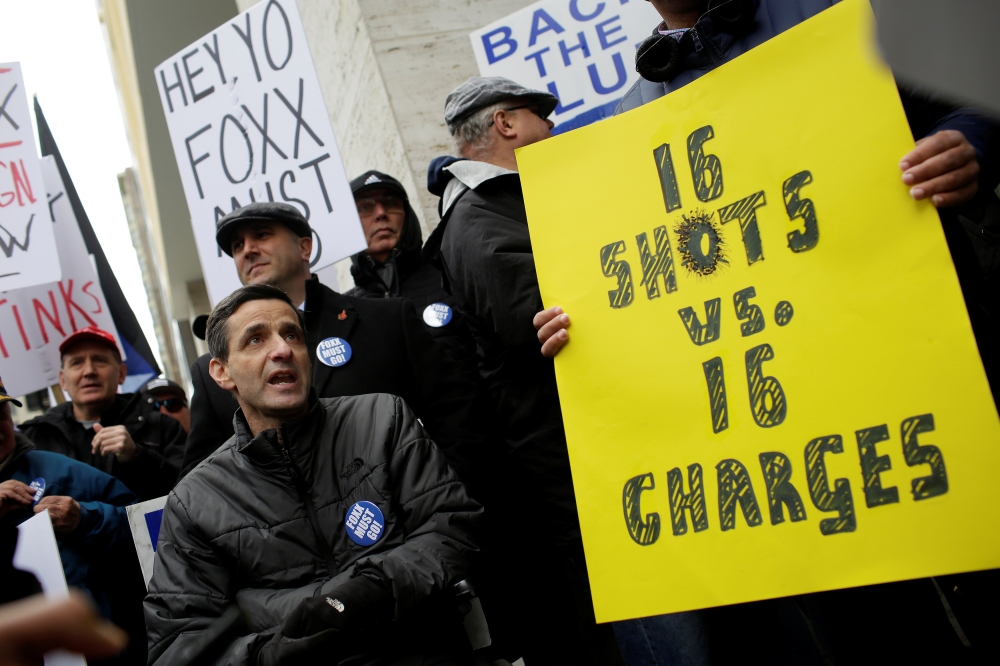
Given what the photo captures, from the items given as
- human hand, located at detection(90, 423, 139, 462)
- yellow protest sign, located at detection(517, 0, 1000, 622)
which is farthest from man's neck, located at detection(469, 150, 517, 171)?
human hand, located at detection(90, 423, 139, 462)

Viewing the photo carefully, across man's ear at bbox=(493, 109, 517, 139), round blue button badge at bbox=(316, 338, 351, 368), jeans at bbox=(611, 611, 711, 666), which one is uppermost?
man's ear at bbox=(493, 109, 517, 139)

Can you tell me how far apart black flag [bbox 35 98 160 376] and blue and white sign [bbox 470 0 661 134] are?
97.8 inches

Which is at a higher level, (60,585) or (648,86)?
(648,86)

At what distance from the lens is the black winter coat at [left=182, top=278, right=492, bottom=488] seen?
8.06 ft

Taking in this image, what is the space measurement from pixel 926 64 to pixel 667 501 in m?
1.08

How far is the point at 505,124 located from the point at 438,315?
818mm

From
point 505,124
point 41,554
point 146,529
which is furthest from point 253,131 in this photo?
point 41,554

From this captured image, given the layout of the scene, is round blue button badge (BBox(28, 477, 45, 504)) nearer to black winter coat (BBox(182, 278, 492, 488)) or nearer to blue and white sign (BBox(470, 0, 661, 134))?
black winter coat (BBox(182, 278, 492, 488))

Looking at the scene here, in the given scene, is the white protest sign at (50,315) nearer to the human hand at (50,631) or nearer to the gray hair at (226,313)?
the gray hair at (226,313)

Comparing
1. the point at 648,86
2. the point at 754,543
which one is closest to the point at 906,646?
the point at 754,543

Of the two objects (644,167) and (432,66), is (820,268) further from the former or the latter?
(432,66)

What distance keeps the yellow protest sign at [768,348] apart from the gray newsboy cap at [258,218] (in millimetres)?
1466

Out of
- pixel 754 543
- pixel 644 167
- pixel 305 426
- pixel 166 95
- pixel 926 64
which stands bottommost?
pixel 754 543

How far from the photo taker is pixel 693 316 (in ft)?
5.14
